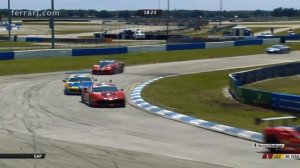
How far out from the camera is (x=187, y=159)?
572 inches

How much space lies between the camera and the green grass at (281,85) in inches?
1393

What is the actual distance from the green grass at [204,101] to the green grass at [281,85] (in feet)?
7.47

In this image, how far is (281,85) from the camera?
38125 mm

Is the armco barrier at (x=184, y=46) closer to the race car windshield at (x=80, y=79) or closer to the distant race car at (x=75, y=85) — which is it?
the race car windshield at (x=80, y=79)

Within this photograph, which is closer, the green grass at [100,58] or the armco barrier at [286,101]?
the armco barrier at [286,101]

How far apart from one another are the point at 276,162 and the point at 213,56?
50.0 m

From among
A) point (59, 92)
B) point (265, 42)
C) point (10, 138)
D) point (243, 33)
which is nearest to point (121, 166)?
point (10, 138)

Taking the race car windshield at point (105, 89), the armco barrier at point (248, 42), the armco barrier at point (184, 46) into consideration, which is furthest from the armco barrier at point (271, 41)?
the race car windshield at point (105, 89)

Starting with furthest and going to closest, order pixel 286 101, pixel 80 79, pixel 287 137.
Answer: pixel 80 79, pixel 286 101, pixel 287 137

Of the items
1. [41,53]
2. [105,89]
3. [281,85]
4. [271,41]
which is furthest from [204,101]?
→ [271,41]

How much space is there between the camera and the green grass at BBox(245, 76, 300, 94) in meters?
35.4

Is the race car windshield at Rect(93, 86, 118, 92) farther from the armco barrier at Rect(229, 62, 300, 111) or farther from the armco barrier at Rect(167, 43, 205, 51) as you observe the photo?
the armco barrier at Rect(167, 43, 205, 51)

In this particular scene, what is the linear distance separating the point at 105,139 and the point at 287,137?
598cm

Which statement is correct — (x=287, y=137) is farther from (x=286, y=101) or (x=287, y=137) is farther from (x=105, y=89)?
(x=105, y=89)
